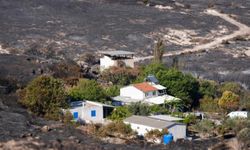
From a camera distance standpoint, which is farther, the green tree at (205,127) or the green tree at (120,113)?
the green tree at (120,113)

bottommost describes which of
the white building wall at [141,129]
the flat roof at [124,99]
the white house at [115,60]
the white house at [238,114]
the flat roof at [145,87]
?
the white house at [238,114]

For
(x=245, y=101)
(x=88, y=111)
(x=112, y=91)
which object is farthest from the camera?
(x=245, y=101)

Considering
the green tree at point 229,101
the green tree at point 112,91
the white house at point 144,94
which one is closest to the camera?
the white house at point 144,94

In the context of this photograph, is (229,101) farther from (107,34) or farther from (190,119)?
(107,34)

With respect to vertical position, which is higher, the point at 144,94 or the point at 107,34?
the point at 107,34

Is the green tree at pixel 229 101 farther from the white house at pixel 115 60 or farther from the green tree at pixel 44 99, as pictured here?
the green tree at pixel 44 99

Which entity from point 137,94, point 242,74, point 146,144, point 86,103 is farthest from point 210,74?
point 146,144

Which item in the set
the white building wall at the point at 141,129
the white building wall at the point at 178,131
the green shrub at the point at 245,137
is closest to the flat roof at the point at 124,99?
the white building wall at the point at 141,129

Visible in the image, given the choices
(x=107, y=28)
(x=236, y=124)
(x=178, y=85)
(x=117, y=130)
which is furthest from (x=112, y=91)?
(x=107, y=28)
